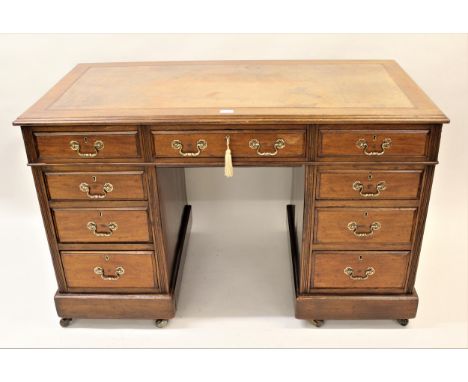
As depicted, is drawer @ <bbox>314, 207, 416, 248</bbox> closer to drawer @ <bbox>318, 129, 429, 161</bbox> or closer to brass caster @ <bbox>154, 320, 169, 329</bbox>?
drawer @ <bbox>318, 129, 429, 161</bbox>

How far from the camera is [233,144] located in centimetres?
185

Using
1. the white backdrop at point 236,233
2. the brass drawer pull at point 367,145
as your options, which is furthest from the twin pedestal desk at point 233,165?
the white backdrop at point 236,233

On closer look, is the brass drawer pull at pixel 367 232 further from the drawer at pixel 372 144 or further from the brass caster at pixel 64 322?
the brass caster at pixel 64 322

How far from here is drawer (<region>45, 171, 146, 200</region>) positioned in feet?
6.28

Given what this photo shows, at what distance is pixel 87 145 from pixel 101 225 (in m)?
0.34

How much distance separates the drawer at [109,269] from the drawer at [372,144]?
32.6 inches

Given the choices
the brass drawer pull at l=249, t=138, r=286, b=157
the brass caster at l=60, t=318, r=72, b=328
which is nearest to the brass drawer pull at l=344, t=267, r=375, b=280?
the brass drawer pull at l=249, t=138, r=286, b=157

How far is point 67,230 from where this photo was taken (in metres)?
2.03

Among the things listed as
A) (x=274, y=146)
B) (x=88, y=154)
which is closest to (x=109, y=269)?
(x=88, y=154)

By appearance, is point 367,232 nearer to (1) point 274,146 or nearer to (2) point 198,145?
(1) point 274,146

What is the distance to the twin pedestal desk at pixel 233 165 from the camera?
71.6 inches
